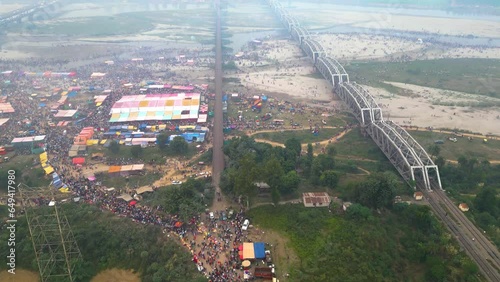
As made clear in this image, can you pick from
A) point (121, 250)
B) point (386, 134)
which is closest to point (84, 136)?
point (121, 250)

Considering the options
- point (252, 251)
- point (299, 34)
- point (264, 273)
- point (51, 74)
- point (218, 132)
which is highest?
point (299, 34)

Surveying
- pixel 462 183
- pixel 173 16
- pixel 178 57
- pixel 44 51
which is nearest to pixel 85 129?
pixel 178 57

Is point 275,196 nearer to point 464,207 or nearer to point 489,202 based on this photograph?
point 464,207

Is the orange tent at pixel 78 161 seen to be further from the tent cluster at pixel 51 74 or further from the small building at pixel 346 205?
the tent cluster at pixel 51 74

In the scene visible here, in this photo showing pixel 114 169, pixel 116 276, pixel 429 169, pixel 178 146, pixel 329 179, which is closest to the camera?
pixel 116 276

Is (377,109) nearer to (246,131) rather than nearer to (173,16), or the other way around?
(246,131)

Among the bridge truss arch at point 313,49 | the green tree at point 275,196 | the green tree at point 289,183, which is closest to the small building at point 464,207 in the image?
the green tree at point 289,183
